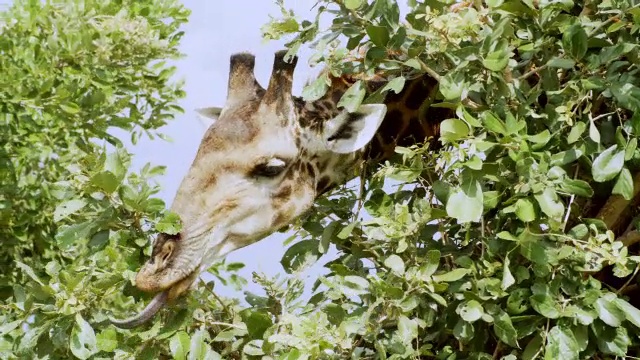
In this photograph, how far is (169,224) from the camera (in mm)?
2281

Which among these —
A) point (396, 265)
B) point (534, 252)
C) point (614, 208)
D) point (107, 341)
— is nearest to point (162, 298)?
point (107, 341)

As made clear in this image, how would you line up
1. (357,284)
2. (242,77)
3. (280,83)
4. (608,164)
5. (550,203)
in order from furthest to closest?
1. (242,77)
2. (280,83)
3. (357,284)
4. (608,164)
5. (550,203)

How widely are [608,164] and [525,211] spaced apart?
231mm

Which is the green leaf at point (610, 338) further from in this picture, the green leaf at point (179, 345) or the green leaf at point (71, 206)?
the green leaf at point (71, 206)

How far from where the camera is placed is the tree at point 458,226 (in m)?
2.13

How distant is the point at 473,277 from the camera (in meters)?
2.24

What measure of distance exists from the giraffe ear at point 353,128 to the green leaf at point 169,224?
579 millimetres

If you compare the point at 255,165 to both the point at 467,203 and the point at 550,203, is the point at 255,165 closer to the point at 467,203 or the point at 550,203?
the point at 467,203

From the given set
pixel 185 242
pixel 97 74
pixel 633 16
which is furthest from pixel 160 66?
pixel 633 16

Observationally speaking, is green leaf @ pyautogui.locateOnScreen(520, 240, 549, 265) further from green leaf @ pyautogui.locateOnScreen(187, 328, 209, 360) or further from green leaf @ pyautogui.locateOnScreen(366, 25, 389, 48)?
green leaf @ pyautogui.locateOnScreen(187, 328, 209, 360)

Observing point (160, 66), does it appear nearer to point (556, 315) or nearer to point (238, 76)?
point (238, 76)

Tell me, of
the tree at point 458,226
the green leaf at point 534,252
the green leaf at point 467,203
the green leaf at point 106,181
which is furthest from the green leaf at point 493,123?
the green leaf at point 106,181

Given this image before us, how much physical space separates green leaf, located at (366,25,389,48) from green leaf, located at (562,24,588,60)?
0.40 m

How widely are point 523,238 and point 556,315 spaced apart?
18cm
